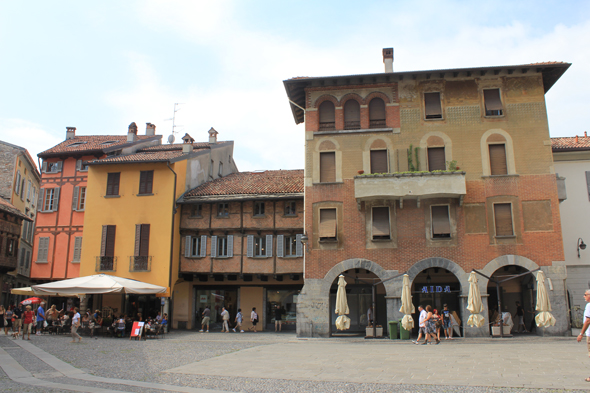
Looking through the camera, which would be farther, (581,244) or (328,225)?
(581,244)

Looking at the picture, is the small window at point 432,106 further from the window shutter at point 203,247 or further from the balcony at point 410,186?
the window shutter at point 203,247

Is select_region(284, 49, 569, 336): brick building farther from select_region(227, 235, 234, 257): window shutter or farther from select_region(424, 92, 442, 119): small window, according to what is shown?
select_region(227, 235, 234, 257): window shutter

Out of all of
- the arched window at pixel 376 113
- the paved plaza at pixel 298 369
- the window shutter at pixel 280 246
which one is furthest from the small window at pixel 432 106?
the paved plaza at pixel 298 369

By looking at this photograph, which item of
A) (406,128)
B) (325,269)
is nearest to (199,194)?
(325,269)

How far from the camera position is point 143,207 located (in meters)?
31.0

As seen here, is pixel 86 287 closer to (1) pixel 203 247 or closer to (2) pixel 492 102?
(1) pixel 203 247

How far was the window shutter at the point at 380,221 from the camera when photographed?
945 inches

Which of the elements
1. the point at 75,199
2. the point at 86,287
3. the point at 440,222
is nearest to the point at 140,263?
the point at 86,287

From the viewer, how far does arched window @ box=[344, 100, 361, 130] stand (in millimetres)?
25516

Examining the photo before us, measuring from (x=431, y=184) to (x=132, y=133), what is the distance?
2595cm

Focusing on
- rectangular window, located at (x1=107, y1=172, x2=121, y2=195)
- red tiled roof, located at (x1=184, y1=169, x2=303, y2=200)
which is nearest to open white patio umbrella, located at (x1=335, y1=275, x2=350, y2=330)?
red tiled roof, located at (x1=184, y1=169, x2=303, y2=200)

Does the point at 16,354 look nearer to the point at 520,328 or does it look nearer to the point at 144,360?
the point at 144,360

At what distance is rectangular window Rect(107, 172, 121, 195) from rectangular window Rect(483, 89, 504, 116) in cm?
2223

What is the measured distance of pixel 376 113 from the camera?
2548cm
